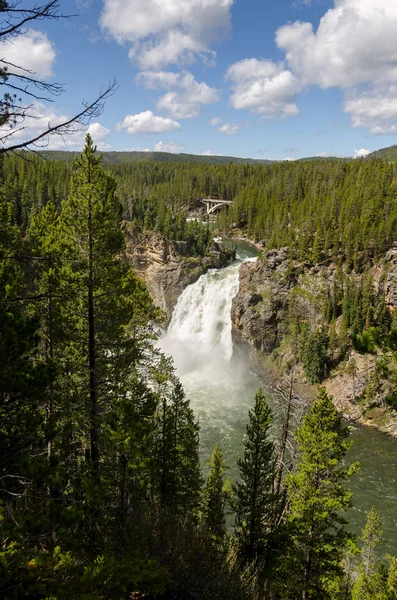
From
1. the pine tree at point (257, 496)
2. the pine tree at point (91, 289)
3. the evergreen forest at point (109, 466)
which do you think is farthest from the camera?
the pine tree at point (257, 496)

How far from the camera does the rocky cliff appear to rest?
46.1 m

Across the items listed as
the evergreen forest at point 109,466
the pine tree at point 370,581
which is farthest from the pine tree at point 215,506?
the pine tree at point 370,581

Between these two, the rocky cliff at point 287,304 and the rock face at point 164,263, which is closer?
the rocky cliff at point 287,304

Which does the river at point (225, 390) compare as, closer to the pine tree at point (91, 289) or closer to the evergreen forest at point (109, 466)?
the evergreen forest at point (109, 466)

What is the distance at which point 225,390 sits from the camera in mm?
47719

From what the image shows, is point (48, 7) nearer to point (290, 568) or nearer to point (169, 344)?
point (290, 568)

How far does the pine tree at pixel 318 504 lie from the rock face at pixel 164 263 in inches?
1954

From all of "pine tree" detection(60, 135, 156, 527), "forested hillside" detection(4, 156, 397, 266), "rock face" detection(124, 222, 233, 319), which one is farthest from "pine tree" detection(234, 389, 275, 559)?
"rock face" detection(124, 222, 233, 319)

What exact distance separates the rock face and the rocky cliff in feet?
34.1

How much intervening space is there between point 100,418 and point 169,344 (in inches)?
1826

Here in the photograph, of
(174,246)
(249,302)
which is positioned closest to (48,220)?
(249,302)

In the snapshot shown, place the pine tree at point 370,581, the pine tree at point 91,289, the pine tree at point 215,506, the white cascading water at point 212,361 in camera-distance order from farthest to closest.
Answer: the white cascading water at point 212,361 < the pine tree at point 215,506 < the pine tree at point 370,581 < the pine tree at point 91,289

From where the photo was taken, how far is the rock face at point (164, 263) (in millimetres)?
66250

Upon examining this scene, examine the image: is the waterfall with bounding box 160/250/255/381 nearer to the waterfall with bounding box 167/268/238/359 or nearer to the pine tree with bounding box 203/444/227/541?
the waterfall with bounding box 167/268/238/359
